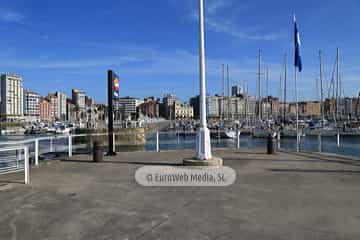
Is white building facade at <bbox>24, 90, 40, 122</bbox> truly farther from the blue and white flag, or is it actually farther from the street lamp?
the street lamp

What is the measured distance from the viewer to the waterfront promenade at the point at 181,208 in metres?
4.82

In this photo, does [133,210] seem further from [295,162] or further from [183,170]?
[295,162]

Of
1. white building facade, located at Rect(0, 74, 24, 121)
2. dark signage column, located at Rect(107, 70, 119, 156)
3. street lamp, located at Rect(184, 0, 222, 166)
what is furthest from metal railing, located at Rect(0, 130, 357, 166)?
white building facade, located at Rect(0, 74, 24, 121)

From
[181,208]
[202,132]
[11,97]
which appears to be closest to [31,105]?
[11,97]

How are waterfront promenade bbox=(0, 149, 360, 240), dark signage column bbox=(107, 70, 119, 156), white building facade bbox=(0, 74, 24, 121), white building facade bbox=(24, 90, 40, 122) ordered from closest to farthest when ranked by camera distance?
1. waterfront promenade bbox=(0, 149, 360, 240)
2. dark signage column bbox=(107, 70, 119, 156)
3. white building facade bbox=(0, 74, 24, 121)
4. white building facade bbox=(24, 90, 40, 122)

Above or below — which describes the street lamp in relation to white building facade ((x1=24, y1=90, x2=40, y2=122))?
below

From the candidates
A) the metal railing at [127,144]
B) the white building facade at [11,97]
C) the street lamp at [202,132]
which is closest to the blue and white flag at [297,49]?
the metal railing at [127,144]

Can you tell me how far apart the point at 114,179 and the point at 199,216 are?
4.26 m

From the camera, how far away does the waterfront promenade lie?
482 cm

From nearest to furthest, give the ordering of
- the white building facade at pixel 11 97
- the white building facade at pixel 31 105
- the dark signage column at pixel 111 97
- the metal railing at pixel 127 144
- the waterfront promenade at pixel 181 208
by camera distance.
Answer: the waterfront promenade at pixel 181 208
the metal railing at pixel 127 144
the dark signage column at pixel 111 97
the white building facade at pixel 11 97
the white building facade at pixel 31 105

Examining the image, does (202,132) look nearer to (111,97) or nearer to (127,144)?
(111,97)

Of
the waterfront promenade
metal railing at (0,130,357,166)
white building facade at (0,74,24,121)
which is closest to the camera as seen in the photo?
the waterfront promenade

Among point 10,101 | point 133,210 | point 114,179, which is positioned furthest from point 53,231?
point 10,101

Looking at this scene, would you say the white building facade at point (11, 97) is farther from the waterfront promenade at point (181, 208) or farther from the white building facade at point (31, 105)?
the waterfront promenade at point (181, 208)
